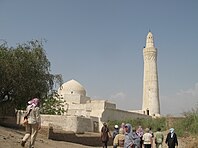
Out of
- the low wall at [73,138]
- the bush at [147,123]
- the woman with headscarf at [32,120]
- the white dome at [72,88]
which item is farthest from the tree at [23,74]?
the white dome at [72,88]

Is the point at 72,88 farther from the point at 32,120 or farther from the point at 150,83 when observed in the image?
the point at 32,120

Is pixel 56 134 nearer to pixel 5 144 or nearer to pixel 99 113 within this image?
pixel 5 144

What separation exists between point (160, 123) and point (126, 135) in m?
31.0

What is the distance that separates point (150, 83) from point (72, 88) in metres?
12.6

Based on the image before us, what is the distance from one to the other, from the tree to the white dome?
25179 mm

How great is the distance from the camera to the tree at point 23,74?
69.2 feet

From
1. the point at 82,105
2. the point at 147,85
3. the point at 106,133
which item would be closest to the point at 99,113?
the point at 82,105

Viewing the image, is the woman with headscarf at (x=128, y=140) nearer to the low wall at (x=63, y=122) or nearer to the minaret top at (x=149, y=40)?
the low wall at (x=63, y=122)

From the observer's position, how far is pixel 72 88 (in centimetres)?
4950

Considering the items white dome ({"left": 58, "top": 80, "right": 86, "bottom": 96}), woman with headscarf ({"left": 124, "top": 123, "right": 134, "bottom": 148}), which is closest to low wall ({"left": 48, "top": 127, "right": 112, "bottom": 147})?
woman with headscarf ({"left": 124, "top": 123, "right": 134, "bottom": 148})

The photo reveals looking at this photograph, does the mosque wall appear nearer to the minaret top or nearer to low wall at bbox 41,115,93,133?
low wall at bbox 41,115,93,133

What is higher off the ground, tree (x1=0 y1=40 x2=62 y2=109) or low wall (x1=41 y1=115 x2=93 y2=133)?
tree (x1=0 y1=40 x2=62 y2=109)

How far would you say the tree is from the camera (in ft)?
69.2

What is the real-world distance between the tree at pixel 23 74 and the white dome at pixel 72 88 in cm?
2518
